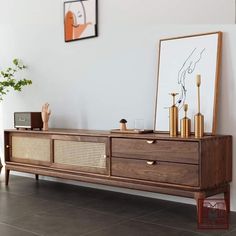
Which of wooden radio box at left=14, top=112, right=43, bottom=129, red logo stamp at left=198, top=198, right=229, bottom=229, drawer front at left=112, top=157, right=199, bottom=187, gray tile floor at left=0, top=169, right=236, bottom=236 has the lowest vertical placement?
gray tile floor at left=0, top=169, right=236, bottom=236

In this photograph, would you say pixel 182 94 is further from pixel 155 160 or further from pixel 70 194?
pixel 70 194

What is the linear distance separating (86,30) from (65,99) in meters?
0.85

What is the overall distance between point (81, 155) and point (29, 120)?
3.17ft

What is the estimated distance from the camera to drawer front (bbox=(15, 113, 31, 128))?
15.5ft

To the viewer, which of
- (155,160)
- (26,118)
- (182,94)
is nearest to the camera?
(155,160)

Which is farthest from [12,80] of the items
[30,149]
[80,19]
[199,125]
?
[199,125]

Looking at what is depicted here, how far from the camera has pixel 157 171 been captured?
3443 mm

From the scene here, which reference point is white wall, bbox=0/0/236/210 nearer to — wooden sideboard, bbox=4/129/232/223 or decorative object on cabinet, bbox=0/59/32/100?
decorative object on cabinet, bbox=0/59/32/100

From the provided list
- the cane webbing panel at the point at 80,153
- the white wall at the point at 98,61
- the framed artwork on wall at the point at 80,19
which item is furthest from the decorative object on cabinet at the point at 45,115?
the framed artwork on wall at the point at 80,19

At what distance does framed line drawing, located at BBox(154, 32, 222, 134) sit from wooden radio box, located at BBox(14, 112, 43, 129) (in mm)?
1537

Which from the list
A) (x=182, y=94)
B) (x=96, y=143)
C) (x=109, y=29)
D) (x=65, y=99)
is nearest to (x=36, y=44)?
(x=65, y=99)

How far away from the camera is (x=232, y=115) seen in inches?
138

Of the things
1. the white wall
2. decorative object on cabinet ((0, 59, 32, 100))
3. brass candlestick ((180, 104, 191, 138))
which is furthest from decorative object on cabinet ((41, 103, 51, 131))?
brass candlestick ((180, 104, 191, 138))

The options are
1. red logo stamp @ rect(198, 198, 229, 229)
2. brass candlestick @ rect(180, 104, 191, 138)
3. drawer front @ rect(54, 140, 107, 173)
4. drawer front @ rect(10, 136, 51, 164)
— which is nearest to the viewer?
red logo stamp @ rect(198, 198, 229, 229)
